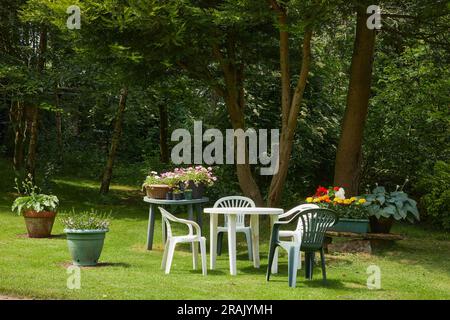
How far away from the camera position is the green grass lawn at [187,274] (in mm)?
6242

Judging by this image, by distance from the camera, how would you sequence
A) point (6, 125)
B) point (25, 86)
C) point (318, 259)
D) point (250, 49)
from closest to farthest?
point (318, 259) → point (250, 49) → point (25, 86) → point (6, 125)

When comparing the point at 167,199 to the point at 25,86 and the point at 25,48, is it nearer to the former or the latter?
the point at 25,86

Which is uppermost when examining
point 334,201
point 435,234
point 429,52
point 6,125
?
point 429,52

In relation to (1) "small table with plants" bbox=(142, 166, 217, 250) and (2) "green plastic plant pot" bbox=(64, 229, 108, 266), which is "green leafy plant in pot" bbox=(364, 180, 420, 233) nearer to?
(1) "small table with plants" bbox=(142, 166, 217, 250)

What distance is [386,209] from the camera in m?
9.72

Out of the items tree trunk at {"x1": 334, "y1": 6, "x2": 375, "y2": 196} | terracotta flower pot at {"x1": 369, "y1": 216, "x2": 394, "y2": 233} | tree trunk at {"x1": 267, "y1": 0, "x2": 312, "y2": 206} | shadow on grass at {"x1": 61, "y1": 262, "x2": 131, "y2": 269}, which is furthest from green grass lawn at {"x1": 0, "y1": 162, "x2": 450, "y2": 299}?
tree trunk at {"x1": 334, "y1": 6, "x2": 375, "y2": 196}

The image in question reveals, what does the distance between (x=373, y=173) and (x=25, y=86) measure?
26.6ft

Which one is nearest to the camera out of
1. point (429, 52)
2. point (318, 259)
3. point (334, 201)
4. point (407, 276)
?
point (407, 276)

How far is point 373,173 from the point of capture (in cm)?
1438

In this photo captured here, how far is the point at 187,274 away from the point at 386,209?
3679 mm

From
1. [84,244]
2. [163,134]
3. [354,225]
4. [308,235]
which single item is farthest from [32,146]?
[308,235]

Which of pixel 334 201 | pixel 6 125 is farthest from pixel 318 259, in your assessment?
pixel 6 125

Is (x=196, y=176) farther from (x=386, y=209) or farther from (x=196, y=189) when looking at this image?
(x=386, y=209)

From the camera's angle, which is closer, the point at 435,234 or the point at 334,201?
the point at 334,201
